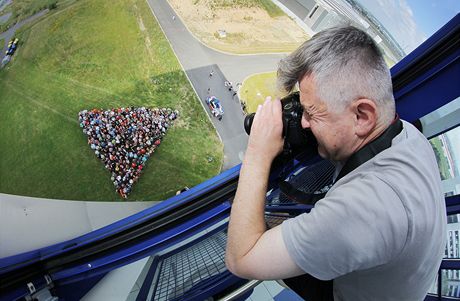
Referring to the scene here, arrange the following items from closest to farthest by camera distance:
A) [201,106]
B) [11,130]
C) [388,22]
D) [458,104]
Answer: [458,104], [11,130], [201,106], [388,22]

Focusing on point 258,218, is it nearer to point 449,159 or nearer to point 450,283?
point 449,159

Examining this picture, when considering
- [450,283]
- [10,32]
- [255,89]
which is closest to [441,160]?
[450,283]

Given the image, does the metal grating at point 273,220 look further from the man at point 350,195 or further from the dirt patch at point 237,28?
the dirt patch at point 237,28

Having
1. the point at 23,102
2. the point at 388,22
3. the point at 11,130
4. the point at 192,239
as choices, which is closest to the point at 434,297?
the point at 192,239

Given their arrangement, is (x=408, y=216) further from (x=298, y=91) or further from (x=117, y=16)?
(x=117, y=16)

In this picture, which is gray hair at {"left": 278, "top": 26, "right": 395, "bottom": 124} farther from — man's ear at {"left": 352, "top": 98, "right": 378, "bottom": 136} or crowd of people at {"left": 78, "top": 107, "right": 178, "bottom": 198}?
crowd of people at {"left": 78, "top": 107, "right": 178, "bottom": 198}

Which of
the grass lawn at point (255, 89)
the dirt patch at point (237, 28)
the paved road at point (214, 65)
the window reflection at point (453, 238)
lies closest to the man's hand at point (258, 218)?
the window reflection at point (453, 238)
